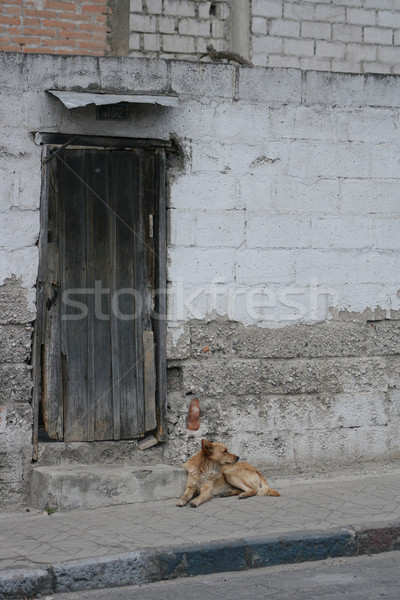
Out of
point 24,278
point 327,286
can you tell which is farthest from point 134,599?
point 327,286

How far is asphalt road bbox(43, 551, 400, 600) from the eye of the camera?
405 cm

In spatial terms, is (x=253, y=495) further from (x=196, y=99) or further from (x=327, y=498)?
(x=196, y=99)

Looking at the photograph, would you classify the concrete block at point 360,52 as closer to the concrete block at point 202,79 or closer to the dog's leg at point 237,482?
the concrete block at point 202,79

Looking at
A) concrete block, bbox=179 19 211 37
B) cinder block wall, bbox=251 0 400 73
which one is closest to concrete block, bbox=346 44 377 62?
cinder block wall, bbox=251 0 400 73

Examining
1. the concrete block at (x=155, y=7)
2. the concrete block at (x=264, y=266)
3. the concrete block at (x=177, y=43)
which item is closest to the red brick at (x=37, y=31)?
the concrete block at (x=155, y=7)

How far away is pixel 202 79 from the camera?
6.14 metres

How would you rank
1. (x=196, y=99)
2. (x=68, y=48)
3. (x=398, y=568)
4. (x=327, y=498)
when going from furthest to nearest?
1. (x=68, y=48)
2. (x=196, y=99)
3. (x=327, y=498)
4. (x=398, y=568)

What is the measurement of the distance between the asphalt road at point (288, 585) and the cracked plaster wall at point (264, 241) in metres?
1.68

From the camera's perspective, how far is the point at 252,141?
6242 millimetres

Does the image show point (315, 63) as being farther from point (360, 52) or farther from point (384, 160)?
point (384, 160)

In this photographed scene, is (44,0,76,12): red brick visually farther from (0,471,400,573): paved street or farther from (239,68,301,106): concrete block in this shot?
(0,471,400,573): paved street

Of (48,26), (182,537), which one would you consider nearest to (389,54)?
(48,26)

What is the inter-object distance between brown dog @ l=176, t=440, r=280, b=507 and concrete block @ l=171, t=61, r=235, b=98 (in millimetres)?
2738

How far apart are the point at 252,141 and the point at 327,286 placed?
1337 mm
